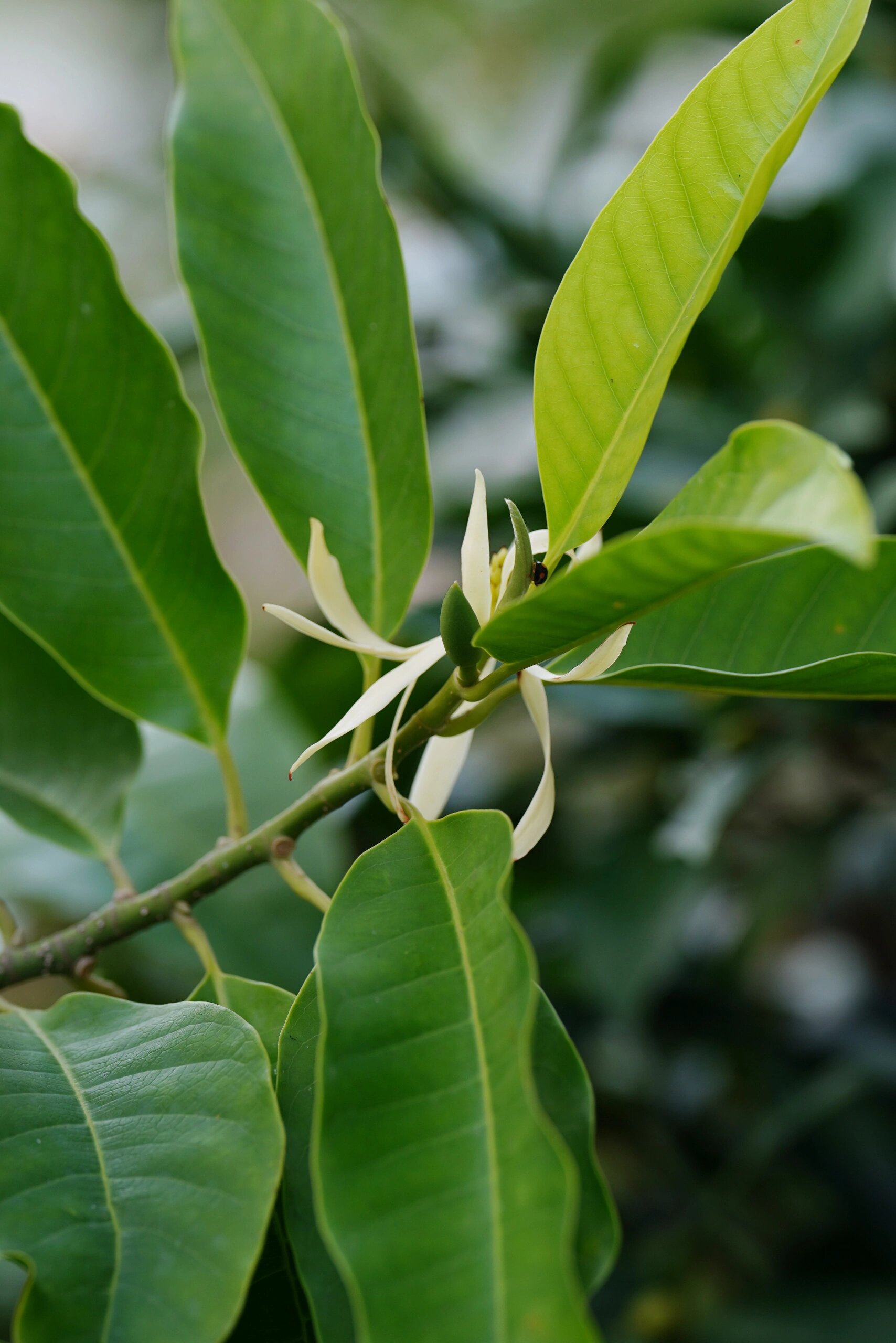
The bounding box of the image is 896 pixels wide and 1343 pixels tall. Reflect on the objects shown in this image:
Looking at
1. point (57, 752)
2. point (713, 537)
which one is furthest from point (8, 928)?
point (713, 537)

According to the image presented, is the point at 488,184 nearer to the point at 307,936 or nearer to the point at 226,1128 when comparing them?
the point at 307,936

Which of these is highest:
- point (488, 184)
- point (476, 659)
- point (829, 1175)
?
point (488, 184)

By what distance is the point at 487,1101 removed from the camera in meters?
0.33

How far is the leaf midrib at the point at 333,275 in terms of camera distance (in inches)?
21.3

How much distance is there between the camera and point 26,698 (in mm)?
656

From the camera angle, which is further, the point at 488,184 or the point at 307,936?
the point at 488,184

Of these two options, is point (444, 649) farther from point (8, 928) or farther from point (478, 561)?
point (8, 928)

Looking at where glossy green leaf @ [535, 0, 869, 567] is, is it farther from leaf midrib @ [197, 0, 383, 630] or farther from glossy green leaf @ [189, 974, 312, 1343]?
glossy green leaf @ [189, 974, 312, 1343]

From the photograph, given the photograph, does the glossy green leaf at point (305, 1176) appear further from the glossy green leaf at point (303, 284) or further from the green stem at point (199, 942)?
the glossy green leaf at point (303, 284)

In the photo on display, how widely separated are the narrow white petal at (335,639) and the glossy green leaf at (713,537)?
68 mm

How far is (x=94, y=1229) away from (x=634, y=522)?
2.59ft

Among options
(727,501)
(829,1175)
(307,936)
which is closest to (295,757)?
(307,936)

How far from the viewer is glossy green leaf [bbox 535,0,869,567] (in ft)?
1.31

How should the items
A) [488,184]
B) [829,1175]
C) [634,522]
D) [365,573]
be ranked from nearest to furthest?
[365,573] < [634,522] < [829,1175] < [488,184]
